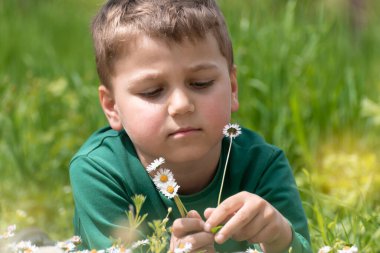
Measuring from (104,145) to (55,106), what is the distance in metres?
1.92

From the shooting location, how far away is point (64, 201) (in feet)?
12.6

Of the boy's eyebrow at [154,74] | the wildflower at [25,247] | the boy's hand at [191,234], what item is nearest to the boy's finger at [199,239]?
the boy's hand at [191,234]

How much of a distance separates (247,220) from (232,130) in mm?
307

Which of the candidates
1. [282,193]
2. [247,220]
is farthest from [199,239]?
[282,193]

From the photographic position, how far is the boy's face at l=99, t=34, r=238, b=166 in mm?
2420

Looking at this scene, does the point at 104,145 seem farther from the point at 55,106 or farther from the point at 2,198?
the point at 55,106

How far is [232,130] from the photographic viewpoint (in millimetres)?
2385

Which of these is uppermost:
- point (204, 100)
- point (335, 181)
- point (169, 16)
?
point (169, 16)

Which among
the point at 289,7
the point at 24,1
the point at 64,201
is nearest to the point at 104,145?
the point at 64,201

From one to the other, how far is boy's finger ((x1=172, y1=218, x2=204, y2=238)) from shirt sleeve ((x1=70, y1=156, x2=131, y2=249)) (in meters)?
0.37

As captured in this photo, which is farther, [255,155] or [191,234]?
[255,155]

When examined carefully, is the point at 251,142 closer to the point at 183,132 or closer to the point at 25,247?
the point at 183,132

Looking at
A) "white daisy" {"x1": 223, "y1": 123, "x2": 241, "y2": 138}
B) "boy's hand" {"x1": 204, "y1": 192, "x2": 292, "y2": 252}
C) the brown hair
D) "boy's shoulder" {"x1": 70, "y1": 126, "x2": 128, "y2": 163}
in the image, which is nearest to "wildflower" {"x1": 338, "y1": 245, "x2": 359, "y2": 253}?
"boy's hand" {"x1": 204, "y1": 192, "x2": 292, "y2": 252}

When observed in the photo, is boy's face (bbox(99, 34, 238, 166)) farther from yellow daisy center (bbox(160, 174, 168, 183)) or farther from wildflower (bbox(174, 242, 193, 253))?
wildflower (bbox(174, 242, 193, 253))
